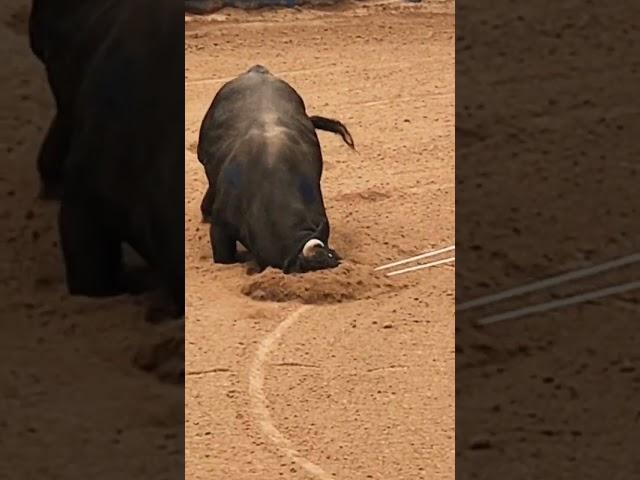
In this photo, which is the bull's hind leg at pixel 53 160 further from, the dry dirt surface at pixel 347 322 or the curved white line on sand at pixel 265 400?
the curved white line on sand at pixel 265 400

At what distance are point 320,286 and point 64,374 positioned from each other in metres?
1.59

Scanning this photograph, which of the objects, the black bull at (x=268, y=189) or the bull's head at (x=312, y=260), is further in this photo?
the black bull at (x=268, y=189)

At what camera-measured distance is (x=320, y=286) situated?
20.4 ft

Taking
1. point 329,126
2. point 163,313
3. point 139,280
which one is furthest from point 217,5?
point 163,313

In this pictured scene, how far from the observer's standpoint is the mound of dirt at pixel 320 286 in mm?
6148
